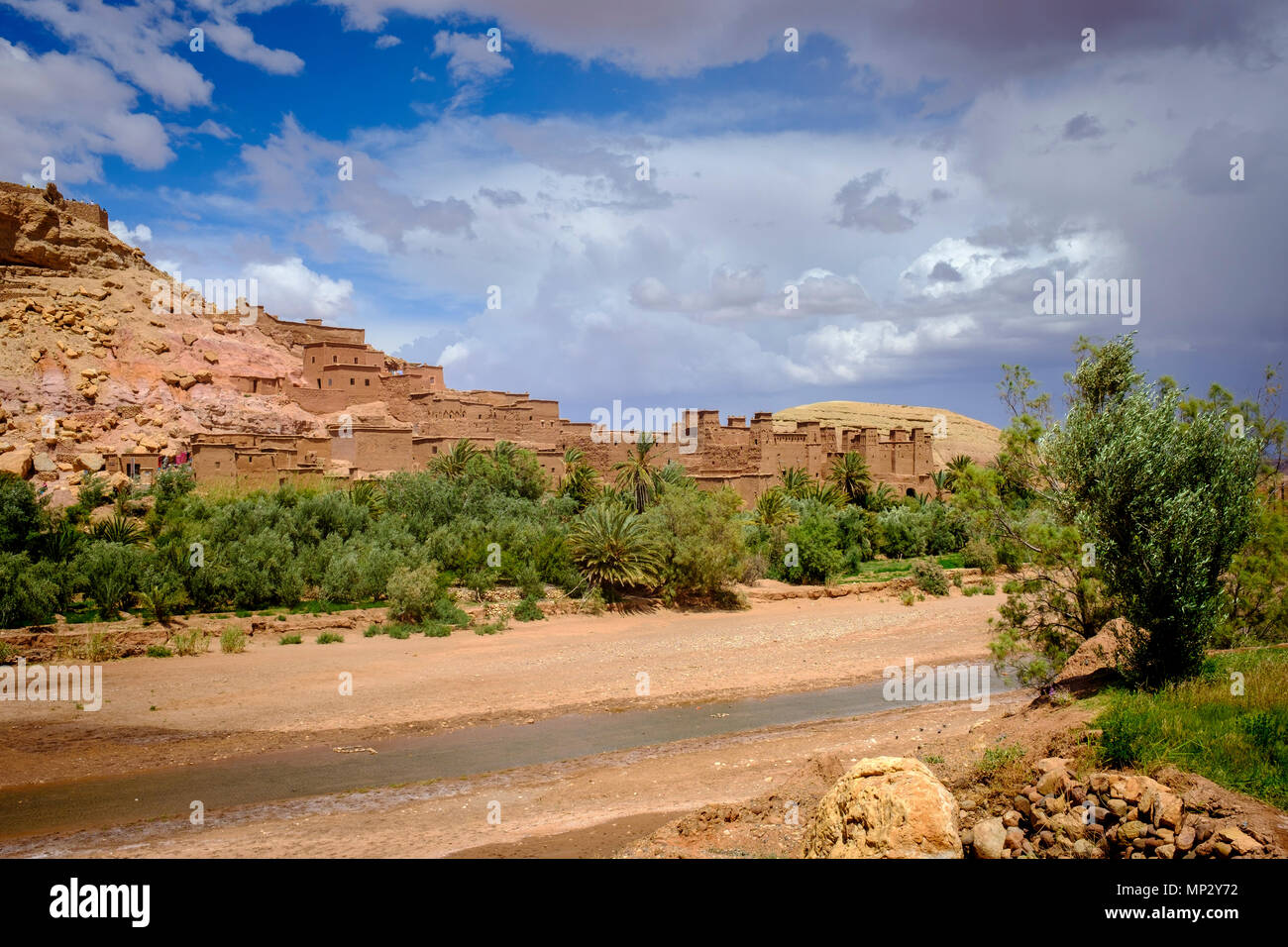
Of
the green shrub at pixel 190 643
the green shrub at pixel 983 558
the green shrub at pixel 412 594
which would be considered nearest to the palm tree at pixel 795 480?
the green shrub at pixel 983 558

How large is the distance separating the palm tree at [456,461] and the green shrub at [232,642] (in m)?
14.7

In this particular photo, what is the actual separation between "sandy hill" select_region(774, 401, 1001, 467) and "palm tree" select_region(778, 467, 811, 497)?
2909 cm

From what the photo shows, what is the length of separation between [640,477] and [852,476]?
15.5 m

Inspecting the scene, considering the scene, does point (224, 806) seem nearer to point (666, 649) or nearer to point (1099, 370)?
point (666, 649)

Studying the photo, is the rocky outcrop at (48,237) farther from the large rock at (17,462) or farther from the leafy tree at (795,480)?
the leafy tree at (795,480)

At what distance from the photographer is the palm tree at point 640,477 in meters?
31.9

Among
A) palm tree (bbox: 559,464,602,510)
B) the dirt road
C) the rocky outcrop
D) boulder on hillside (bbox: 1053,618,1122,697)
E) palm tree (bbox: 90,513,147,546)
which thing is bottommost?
the dirt road

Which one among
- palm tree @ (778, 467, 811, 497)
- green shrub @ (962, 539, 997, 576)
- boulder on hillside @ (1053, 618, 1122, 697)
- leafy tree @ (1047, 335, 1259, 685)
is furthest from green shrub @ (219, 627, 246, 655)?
palm tree @ (778, 467, 811, 497)

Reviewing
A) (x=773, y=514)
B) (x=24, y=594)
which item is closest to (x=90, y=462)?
(x=24, y=594)

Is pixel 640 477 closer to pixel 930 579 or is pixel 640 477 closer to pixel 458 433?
pixel 458 433

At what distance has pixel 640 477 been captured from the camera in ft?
110

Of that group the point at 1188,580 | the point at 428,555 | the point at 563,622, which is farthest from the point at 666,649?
the point at 1188,580

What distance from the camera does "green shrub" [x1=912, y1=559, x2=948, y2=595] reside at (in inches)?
1152

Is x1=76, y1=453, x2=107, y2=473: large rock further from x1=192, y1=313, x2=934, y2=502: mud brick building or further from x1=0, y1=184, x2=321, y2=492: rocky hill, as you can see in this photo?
x1=192, y1=313, x2=934, y2=502: mud brick building
